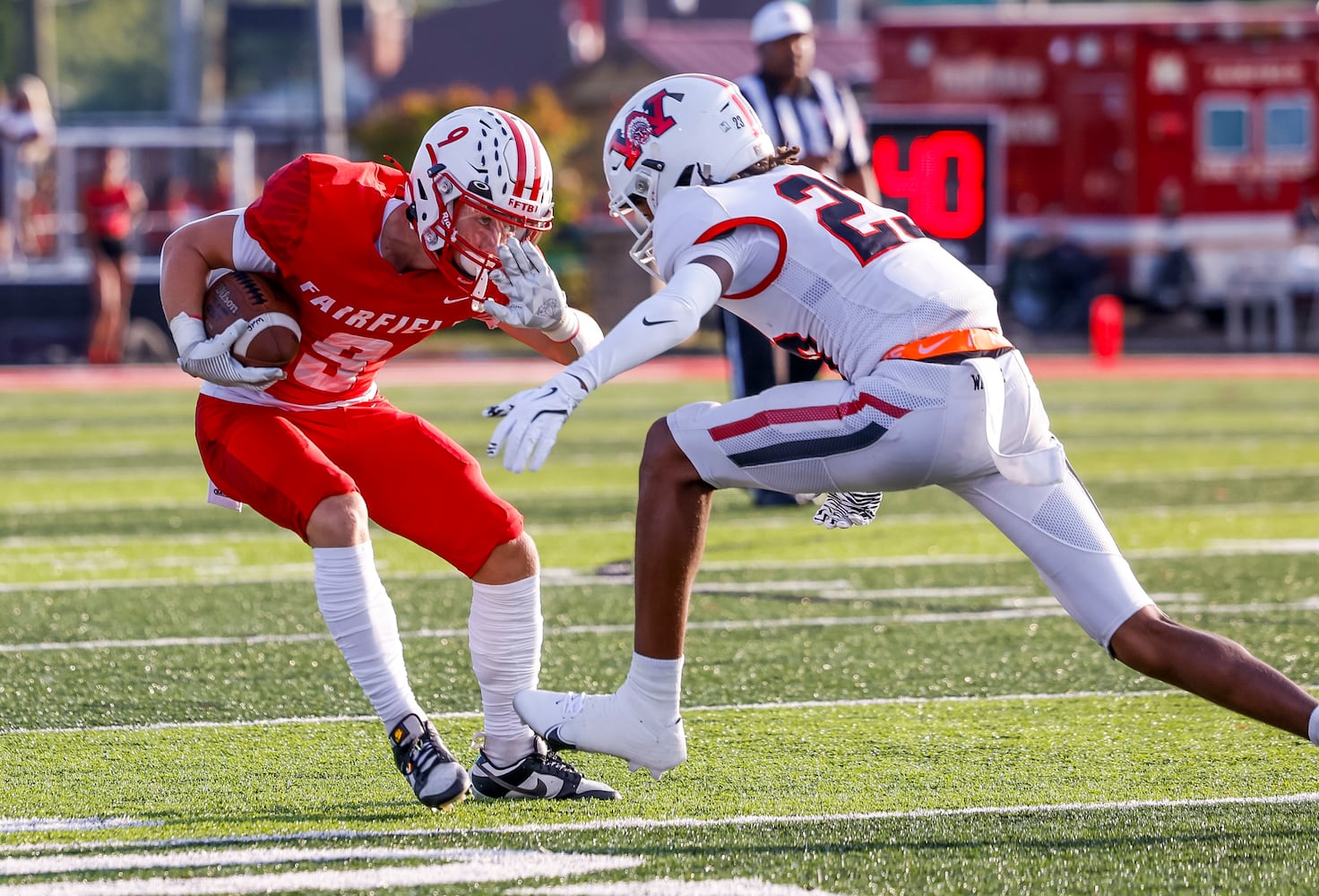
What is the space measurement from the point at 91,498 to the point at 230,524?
1179 millimetres

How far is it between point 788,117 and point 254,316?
465 cm

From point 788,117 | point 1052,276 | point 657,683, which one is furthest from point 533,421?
point 1052,276

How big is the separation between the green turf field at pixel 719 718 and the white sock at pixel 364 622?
232 millimetres

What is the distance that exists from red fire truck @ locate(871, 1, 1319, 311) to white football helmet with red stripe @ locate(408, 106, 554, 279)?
59.0 ft

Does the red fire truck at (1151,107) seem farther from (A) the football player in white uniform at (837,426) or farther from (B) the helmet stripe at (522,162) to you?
(A) the football player in white uniform at (837,426)

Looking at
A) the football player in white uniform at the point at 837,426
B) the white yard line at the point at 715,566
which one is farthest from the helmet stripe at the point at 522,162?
the white yard line at the point at 715,566

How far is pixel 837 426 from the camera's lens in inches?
145

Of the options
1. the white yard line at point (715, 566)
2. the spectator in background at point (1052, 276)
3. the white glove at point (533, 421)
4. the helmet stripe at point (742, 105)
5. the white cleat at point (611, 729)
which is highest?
the helmet stripe at point (742, 105)

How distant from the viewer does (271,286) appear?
166 inches

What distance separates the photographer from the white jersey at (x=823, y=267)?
12.3 feet

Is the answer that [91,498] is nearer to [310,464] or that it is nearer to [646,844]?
[310,464]

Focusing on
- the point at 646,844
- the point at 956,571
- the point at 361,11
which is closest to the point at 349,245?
the point at 646,844

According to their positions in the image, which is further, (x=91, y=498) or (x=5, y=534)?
(x=91, y=498)

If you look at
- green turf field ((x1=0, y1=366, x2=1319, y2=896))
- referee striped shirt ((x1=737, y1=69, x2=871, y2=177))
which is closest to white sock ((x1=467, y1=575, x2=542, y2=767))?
Result: green turf field ((x1=0, y1=366, x2=1319, y2=896))
